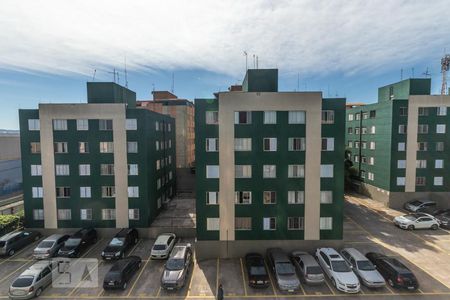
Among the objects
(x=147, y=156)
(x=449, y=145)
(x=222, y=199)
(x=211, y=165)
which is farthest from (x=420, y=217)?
(x=147, y=156)

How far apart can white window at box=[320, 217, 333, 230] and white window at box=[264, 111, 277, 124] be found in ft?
39.6

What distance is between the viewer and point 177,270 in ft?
67.3

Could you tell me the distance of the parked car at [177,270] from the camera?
1938 cm

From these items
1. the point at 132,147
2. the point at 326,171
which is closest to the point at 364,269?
the point at 326,171

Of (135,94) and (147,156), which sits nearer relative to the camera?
(147,156)

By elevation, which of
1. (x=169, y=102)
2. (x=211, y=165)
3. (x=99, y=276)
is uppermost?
(x=169, y=102)

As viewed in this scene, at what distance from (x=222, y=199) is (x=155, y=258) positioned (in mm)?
9593

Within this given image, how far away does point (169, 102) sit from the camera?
183ft

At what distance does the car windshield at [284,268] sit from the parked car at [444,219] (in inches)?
1055

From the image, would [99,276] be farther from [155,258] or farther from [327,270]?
[327,270]

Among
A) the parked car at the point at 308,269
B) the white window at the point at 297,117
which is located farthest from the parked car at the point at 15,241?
the white window at the point at 297,117

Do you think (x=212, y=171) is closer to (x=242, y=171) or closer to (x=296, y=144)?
(x=242, y=171)

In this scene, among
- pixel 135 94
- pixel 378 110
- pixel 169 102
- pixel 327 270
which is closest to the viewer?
A: pixel 327 270

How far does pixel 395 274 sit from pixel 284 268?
30.3 feet
